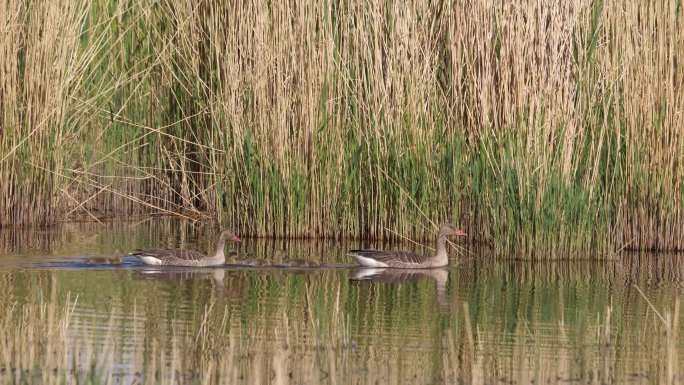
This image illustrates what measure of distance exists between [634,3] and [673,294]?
3994 mm

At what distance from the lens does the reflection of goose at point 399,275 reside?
48.8 feet

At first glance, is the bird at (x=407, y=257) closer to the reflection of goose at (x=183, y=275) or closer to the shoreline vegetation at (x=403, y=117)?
the shoreline vegetation at (x=403, y=117)

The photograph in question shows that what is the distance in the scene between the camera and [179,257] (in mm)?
15250

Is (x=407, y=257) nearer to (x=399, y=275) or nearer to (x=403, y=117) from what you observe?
(x=399, y=275)

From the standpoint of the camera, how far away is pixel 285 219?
17641 mm

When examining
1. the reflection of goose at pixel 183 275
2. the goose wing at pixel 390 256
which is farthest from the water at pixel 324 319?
the goose wing at pixel 390 256

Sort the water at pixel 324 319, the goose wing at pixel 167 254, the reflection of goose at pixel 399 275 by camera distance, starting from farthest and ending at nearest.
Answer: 1. the goose wing at pixel 167 254
2. the reflection of goose at pixel 399 275
3. the water at pixel 324 319

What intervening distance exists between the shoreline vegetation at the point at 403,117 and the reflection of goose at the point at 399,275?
0.99 meters

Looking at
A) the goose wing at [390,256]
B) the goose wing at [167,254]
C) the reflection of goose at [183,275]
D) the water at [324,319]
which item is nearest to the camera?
the water at [324,319]

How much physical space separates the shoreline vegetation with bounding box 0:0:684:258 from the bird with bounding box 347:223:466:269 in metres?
0.59

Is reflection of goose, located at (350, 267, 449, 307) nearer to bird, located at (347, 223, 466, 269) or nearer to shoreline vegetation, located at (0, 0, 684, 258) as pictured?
bird, located at (347, 223, 466, 269)

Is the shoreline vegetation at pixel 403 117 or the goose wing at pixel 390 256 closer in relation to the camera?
the goose wing at pixel 390 256

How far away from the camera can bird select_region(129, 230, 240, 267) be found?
15.1 metres

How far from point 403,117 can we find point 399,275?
232cm
